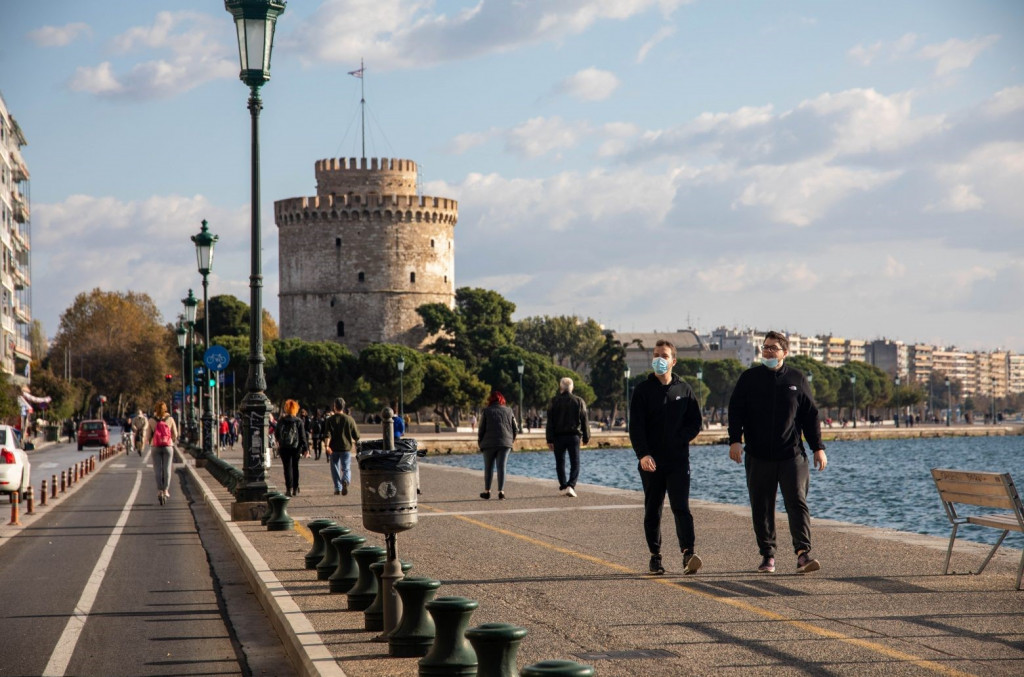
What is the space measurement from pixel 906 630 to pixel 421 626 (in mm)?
2698

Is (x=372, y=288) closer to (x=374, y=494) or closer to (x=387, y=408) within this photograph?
(x=387, y=408)

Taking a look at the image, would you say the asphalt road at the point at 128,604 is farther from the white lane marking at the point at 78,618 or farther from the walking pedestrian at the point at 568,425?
the walking pedestrian at the point at 568,425

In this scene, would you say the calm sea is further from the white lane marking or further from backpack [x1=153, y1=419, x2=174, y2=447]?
the white lane marking

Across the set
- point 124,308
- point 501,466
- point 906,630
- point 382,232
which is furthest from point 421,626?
point 124,308

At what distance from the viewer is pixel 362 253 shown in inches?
4011

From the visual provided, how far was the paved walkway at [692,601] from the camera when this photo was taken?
674 cm

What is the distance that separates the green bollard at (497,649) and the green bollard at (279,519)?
29.8 ft

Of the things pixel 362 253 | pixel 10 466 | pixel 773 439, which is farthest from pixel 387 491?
pixel 362 253

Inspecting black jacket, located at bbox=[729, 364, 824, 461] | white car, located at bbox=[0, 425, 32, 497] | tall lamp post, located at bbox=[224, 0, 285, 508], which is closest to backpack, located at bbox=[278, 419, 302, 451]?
white car, located at bbox=[0, 425, 32, 497]

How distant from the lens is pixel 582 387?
106 metres

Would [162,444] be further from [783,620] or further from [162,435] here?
[783,620]

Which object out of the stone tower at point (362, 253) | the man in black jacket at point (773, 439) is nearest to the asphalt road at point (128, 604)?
the man in black jacket at point (773, 439)

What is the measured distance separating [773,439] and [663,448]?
0.82 metres

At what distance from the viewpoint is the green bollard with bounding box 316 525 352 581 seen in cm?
976
